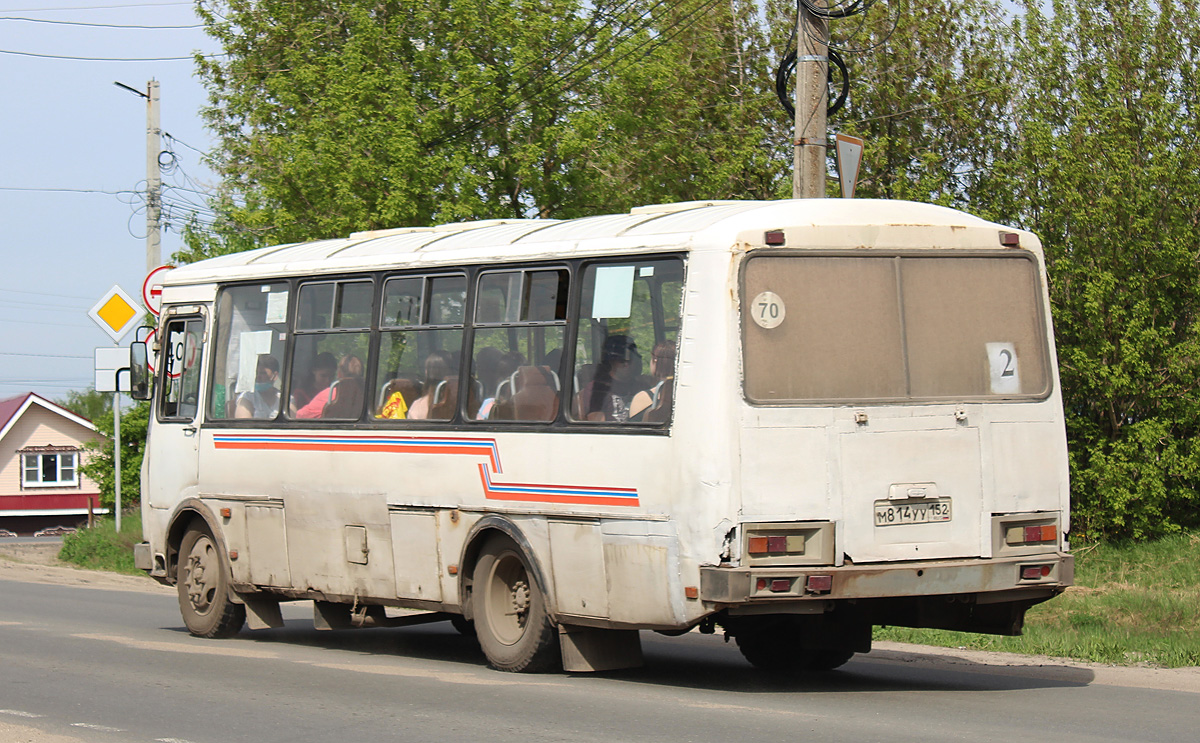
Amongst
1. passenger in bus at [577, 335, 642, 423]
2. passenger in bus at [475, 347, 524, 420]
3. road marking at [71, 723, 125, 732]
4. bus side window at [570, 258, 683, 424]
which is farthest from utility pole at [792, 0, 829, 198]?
road marking at [71, 723, 125, 732]

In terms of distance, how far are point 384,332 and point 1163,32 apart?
44.1 ft

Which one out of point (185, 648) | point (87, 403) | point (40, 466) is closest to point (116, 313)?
point (185, 648)

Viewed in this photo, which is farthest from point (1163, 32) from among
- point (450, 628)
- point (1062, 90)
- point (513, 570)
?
point (513, 570)

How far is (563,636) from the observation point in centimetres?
1047

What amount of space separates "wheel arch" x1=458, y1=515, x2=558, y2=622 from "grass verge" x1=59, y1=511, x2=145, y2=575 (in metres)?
14.2

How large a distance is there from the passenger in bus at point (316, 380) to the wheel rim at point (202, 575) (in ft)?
5.80

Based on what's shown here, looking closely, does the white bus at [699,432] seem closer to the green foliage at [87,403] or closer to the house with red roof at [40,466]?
the house with red roof at [40,466]

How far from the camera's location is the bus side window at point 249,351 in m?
13.1

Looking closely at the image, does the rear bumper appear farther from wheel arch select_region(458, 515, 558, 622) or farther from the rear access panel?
wheel arch select_region(458, 515, 558, 622)

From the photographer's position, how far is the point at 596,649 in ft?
34.4

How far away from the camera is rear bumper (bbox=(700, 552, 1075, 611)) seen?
904 centimetres

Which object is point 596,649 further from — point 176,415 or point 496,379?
point 176,415

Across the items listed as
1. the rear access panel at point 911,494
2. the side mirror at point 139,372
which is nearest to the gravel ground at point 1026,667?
the rear access panel at point 911,494

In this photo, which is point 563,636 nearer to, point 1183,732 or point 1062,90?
point 1183,732
